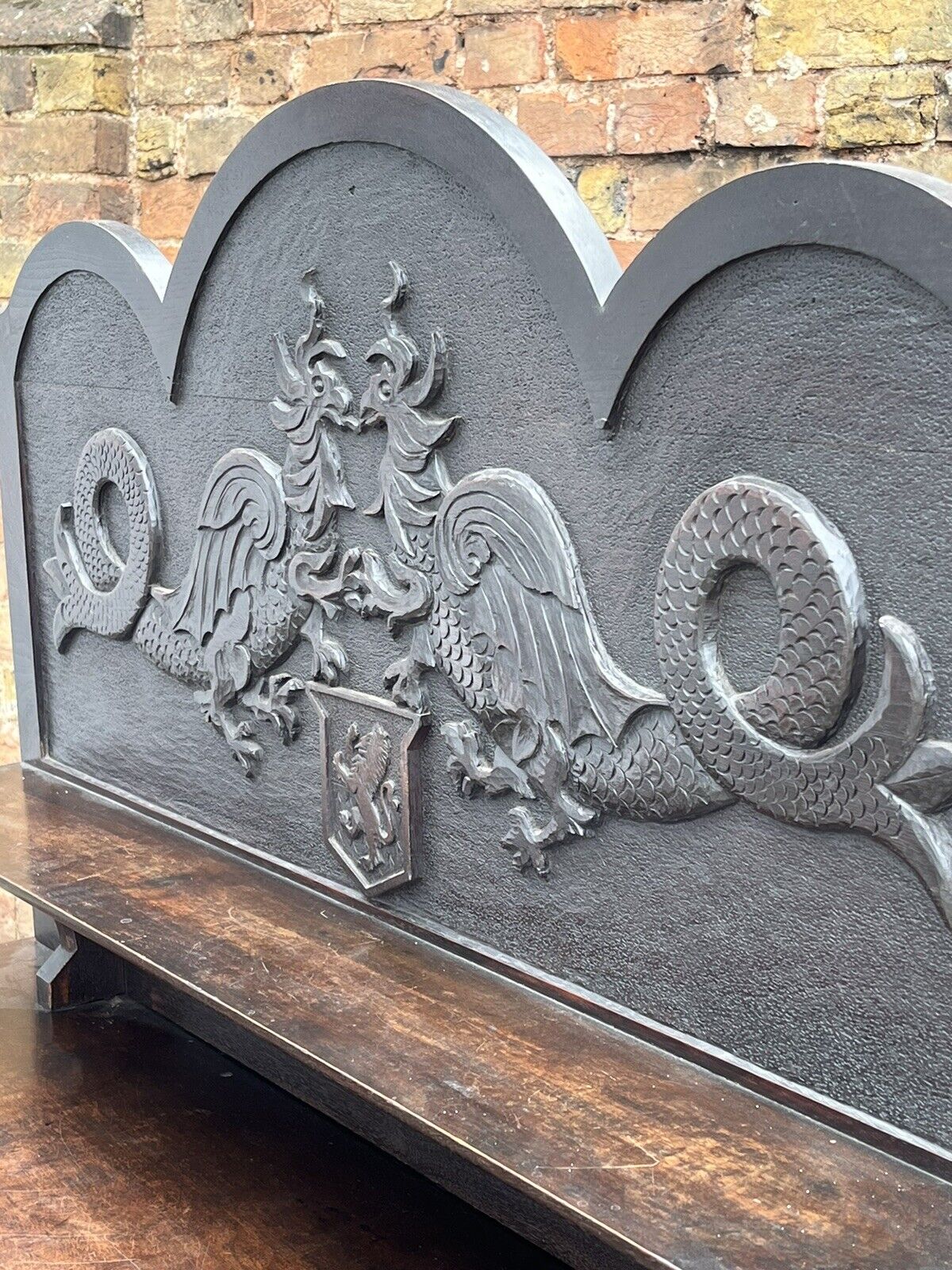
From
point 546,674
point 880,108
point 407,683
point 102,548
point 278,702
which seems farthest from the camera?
point 880,108

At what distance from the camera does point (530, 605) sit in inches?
48.8

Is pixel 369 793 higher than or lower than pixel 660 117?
lower

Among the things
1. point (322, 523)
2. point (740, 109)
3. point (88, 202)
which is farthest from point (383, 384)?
point (88, 202)

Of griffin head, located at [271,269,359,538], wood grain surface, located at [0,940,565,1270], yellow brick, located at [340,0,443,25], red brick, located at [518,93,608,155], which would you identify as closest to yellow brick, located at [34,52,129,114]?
yellow brick, located at [340,0,443,25]

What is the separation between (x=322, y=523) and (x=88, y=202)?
1723 millimetres

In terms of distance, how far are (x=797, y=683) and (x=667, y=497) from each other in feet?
0.63

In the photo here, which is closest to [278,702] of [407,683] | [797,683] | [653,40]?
[407,683]

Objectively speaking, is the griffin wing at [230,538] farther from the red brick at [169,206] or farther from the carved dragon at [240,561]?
the red brick at [169,206]

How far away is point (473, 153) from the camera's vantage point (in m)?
1.22

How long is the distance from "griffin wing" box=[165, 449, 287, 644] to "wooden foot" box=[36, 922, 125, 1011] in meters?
0.46

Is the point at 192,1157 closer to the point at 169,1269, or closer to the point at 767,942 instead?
the point at 169,1269

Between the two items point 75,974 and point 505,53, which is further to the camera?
point 505,53

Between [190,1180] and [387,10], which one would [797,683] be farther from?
[387,10]

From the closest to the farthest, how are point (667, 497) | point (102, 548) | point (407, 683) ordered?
1. point (667, 497)
2. point (407, 683)
3. point (102, 548)
